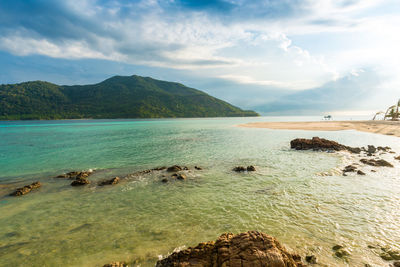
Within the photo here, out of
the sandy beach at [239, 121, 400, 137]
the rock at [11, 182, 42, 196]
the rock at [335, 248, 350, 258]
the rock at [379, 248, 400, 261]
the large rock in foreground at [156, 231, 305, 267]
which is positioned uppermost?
the sandy beach at [239, 121, 400, 137]

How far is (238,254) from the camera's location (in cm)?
596

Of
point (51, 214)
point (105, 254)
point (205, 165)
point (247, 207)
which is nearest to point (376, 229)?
point (247, 207)

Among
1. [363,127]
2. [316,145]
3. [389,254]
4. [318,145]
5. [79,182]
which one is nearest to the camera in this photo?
[389,254]

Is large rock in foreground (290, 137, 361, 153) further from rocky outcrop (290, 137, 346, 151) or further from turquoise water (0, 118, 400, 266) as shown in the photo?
turquoise water (0, 118, 400, 266)

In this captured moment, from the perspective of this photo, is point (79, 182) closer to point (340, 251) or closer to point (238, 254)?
point (238, 254)

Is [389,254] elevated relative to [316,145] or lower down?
lower down

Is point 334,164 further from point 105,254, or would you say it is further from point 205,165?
point 105,254

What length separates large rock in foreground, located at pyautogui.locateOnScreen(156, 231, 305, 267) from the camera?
5.76 metres

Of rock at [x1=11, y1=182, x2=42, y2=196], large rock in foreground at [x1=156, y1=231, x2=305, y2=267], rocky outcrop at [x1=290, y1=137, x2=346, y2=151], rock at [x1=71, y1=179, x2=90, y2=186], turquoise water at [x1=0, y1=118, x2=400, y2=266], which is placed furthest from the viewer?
rocky outcrop at [x1=290, y1=137, x2=346, y2=151]

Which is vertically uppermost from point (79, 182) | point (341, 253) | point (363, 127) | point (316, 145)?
point (363, 127)

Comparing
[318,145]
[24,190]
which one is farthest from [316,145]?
[24,190]

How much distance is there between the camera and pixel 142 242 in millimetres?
8852

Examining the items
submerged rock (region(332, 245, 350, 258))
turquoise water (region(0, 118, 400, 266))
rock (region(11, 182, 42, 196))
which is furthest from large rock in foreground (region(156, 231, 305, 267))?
rock (region(11, 182, 42, 196))

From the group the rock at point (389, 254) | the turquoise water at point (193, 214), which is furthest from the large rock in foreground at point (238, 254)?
the rock at point (389, 254)
